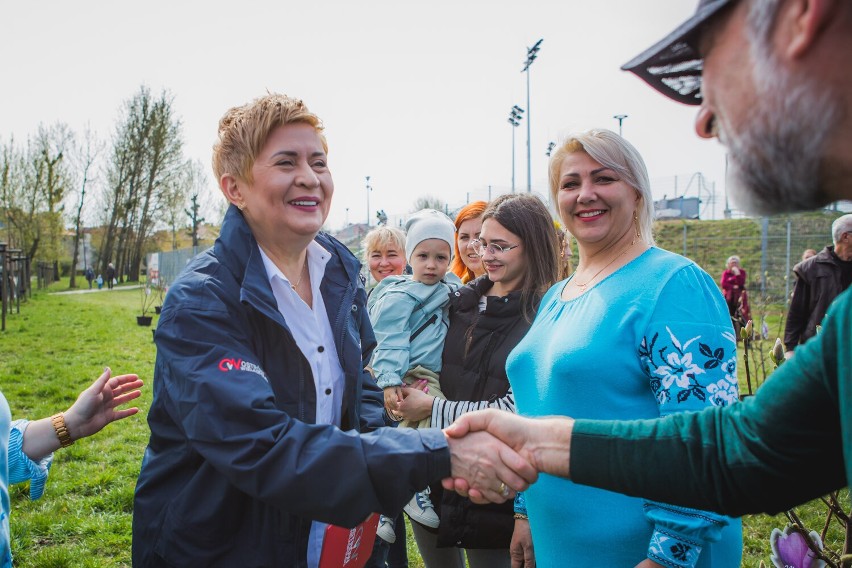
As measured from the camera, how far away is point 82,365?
35.1 feet

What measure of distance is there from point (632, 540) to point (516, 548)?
2.94 feet

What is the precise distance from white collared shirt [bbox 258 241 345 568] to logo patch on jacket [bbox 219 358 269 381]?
0.22 m

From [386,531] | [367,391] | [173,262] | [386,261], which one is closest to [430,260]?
[367,391]

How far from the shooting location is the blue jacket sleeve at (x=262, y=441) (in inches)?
64.8

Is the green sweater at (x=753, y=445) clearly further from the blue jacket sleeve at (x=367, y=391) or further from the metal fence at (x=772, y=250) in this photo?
the metal fence at (x=772, y=250)

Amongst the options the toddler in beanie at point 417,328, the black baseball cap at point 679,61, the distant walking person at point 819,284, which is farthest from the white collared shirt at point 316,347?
the distant walking person at point 819,284

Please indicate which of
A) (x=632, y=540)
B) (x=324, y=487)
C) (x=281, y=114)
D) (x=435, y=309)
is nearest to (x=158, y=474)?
(x=324, y=487)

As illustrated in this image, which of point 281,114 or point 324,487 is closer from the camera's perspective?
point 324,487

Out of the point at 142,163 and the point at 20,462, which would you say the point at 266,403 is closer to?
the point at 20,462

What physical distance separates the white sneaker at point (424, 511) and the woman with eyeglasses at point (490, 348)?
0.04 metres

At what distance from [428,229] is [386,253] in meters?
1.21

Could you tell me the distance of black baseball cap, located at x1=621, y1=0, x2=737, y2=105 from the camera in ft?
3.72

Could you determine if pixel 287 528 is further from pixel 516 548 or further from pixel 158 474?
pixel 516 548

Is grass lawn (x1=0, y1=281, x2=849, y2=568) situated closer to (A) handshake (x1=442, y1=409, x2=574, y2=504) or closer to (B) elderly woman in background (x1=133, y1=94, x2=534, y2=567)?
(A) handshake (x1=442, y1=409, x2=574, y2=504)
